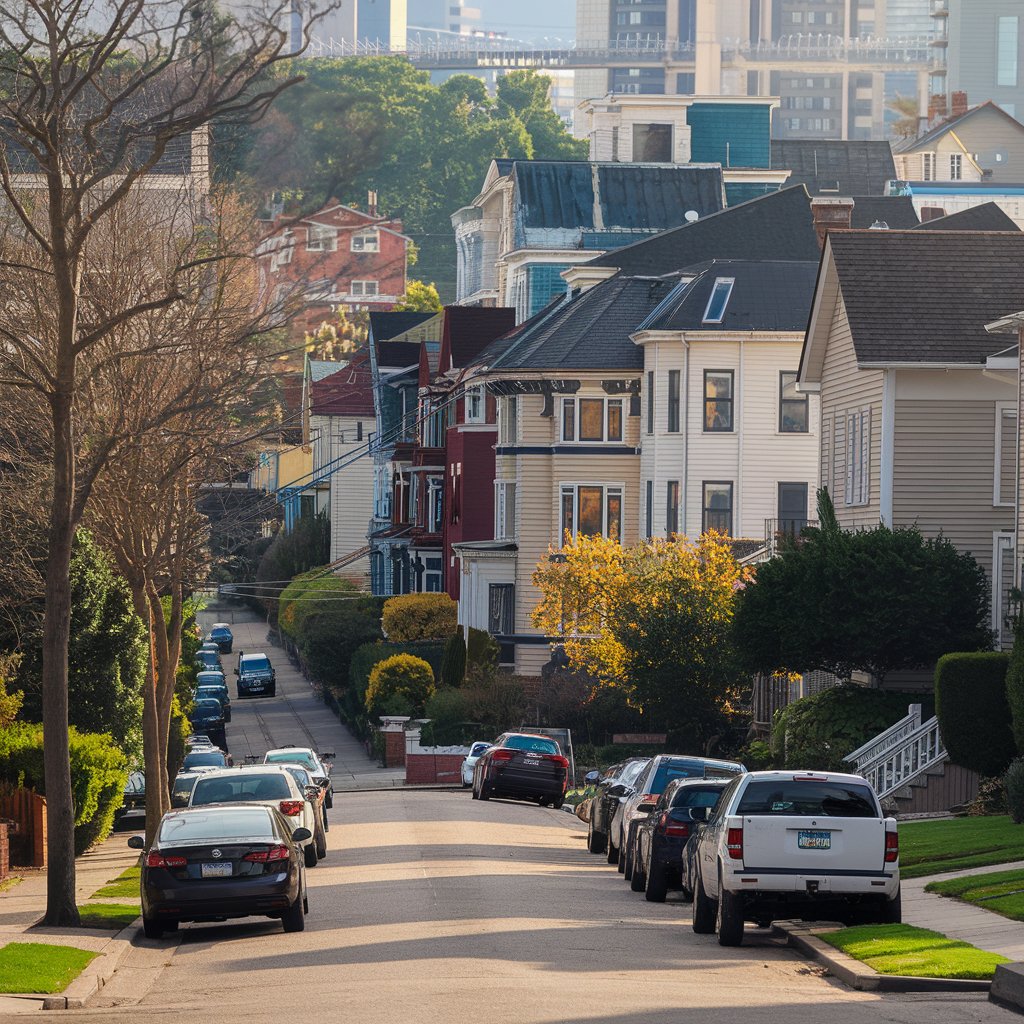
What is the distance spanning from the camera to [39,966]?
60.1 ft

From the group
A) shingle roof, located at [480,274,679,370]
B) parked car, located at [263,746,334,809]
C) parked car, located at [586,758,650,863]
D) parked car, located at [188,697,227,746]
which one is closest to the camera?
parked car, located at [586,758,650,863]

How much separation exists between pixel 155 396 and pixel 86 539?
4.57 m

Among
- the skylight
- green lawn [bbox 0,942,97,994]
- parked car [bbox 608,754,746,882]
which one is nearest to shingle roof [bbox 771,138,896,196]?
the skylight

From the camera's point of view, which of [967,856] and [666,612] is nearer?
[967,856]

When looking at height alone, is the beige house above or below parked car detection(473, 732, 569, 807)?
above

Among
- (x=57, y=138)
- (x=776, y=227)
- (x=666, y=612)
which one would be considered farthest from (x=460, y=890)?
(x=776, y=227)

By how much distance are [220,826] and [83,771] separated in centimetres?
982

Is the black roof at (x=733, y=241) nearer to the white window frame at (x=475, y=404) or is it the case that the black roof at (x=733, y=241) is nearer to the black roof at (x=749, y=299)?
the white window frame at (x=475, y=404)

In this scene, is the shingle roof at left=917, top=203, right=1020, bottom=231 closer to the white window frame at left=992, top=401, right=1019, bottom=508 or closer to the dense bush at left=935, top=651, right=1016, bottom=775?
the white window frame at left=992, top=401, right=1019, bottom=508

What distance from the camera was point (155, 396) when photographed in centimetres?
3103

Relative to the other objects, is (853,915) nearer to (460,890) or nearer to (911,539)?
(460,890)

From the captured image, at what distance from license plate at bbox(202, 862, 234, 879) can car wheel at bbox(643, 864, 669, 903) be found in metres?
5.63

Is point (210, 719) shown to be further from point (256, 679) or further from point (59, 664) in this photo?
point (59, 664)

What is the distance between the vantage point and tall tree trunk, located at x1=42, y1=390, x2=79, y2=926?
20.9 m
